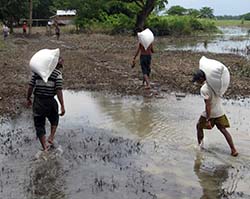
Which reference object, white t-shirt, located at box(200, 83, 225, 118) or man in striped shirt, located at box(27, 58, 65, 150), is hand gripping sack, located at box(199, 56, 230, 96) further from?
man in striped shirt, located at box(27, 58, 65, 150)

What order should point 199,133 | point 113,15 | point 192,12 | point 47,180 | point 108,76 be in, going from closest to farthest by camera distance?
point 47,180 → point 199,133 → point 108,76 → point 113,15 → point 192,12

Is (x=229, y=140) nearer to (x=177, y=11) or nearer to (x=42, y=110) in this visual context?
(x=42, y=110)

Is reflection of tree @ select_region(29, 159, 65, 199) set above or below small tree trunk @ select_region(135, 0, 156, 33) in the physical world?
below

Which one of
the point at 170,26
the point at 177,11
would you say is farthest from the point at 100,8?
the point at 177,11

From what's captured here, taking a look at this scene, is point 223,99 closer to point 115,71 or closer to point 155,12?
point 115,71

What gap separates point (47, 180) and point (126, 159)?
4.86ft

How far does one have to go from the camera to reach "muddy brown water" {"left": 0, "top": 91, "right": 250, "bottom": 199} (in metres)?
6.21

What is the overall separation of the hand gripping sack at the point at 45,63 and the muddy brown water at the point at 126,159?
1372 millimetres

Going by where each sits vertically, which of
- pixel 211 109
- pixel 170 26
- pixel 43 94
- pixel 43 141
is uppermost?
pixel 43 94

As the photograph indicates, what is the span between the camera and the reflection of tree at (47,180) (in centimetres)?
599

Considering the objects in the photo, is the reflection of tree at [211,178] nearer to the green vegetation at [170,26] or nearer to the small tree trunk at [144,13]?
the small tree trunk at [144,13]

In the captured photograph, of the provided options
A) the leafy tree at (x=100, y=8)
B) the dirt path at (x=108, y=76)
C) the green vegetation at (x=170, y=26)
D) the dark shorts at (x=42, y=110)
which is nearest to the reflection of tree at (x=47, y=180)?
the dark shorts at (x=42, y=110)

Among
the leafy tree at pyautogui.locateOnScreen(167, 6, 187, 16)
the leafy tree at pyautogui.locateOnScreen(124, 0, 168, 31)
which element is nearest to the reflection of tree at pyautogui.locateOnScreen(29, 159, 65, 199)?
the leafy tree at pyautogui.locateOnScreen(124, 0, 168, 31)

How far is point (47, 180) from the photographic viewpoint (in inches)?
255
